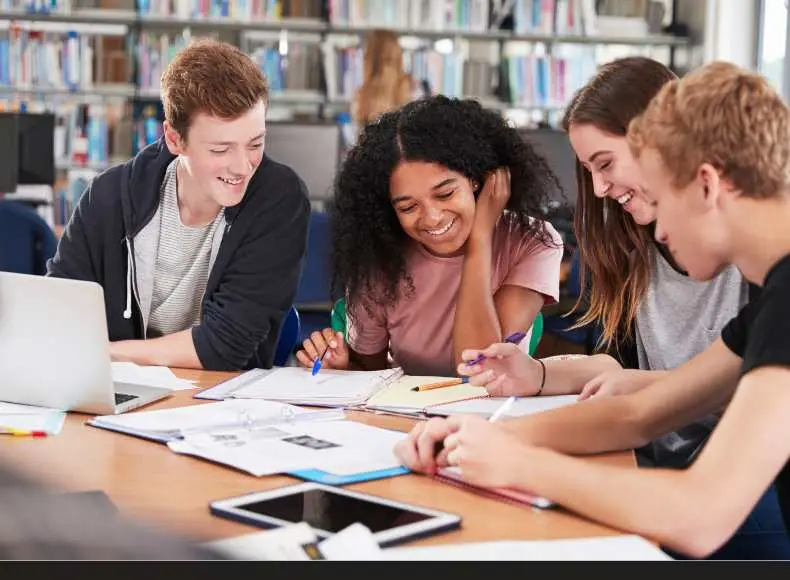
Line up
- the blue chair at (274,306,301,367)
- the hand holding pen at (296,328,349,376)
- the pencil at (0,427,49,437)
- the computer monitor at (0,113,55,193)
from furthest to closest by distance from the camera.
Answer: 1. the computer monitor at (0,113,55,193)
2. the blue chair at (274,306,301,367)
3. the hand holding pen at (296,328,349,376)
4. the pencil at (0,427,49,437)

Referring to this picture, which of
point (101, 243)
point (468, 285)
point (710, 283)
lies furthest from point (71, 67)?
point (710, 283)

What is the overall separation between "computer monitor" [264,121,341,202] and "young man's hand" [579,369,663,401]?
2742 mm

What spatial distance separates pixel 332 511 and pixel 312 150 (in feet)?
10.7

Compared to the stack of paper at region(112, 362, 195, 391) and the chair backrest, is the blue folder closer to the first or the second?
the stack of paper at region(112, 362, 195, 391)

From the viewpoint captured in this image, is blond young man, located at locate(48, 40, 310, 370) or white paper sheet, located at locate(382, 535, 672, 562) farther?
blond young man, located at locate(48, 40, 310, 370)

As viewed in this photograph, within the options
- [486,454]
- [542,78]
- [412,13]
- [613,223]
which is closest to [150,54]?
[412,13]

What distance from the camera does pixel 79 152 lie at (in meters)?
5.56

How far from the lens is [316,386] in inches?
64.7

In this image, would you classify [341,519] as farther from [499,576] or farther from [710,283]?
[710,283]

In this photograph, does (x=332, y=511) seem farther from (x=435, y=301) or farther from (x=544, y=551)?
(x=435, y=301)

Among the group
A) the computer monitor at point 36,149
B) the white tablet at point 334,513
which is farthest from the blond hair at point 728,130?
the computer monitor at point 36,149

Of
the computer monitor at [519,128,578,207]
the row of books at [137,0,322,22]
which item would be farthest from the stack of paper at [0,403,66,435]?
the row of books at [137,0,322,22]

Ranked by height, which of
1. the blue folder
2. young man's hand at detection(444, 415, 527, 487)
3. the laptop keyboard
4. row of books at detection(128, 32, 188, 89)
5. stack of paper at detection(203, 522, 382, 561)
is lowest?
the laptop keyboard

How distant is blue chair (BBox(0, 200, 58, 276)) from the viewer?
3201 mm
